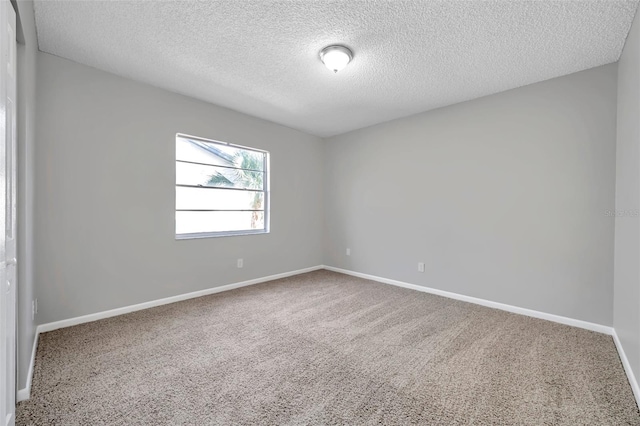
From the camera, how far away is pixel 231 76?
2.96m

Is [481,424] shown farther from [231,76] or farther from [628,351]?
[231,76]

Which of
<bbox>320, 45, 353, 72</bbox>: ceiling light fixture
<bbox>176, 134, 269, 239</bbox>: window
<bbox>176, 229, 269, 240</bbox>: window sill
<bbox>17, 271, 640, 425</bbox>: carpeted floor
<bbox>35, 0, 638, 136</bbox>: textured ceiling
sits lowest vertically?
<bbox>17, 271, 640, 425</bbox>: carpeted floor

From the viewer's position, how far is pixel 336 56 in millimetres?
2428

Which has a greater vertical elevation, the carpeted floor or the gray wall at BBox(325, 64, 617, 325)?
the gray wall at BBox(325, 64, 617, 325)

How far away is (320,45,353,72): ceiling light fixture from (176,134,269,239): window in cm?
204

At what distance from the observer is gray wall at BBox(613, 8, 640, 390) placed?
1862 mm

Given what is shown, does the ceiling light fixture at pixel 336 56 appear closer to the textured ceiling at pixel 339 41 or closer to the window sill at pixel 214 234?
the textured ceiling at pixel 339 41

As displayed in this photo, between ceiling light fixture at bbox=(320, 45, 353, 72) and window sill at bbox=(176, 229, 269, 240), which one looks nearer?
ceiling light fixture at bbox=(320, 45, 353, 72)

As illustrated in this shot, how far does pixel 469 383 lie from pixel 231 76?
3375 mm

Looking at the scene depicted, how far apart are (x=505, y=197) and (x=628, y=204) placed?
114 centimetres

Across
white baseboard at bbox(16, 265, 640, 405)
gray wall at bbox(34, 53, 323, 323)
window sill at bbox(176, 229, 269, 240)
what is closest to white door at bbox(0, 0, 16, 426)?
white baseboard at bbox(16, 265, 640, 405)

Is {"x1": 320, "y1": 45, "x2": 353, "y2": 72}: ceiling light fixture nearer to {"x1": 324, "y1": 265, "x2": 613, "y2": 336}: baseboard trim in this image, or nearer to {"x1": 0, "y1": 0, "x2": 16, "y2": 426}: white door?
{"x1": 0, "y1": 0, "x2": 16, "y2": 426}: white door

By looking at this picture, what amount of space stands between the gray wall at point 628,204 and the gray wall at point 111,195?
391cm

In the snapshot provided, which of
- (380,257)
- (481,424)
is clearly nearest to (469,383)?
(481,424)
